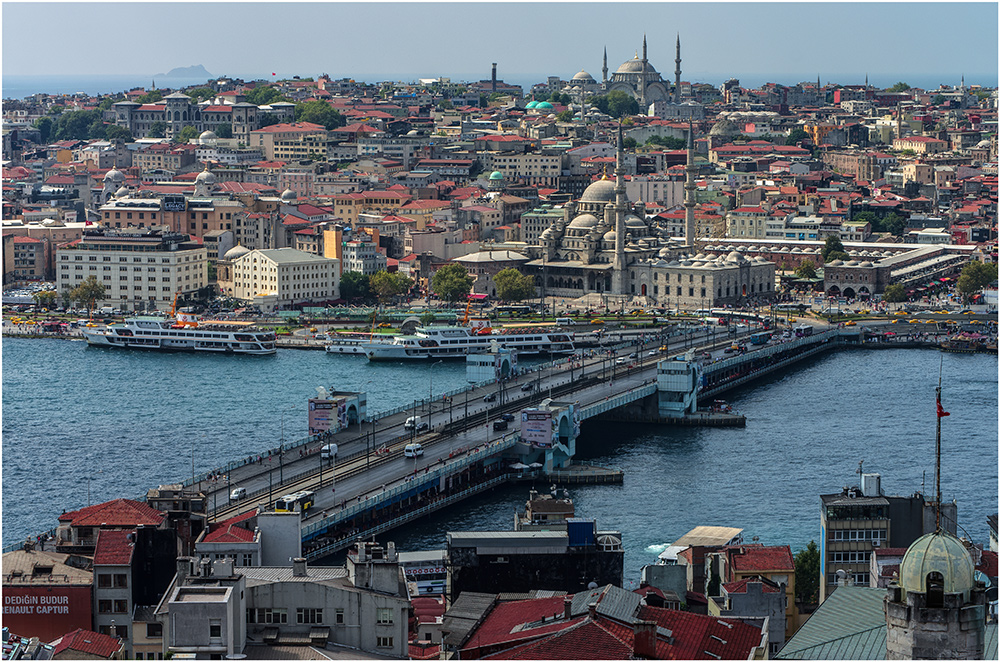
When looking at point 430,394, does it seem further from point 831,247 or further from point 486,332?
point 831,247

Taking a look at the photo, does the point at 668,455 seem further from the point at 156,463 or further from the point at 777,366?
the point at 777,366

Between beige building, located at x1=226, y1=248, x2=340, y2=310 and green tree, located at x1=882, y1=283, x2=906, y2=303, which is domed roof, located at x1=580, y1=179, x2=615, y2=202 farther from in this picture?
green tree, located at x1=882, y1=283, x2=906, y2=303

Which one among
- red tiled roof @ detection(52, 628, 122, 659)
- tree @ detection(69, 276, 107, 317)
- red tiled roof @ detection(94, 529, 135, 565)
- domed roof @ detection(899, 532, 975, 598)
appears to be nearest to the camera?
domed roof @ detection(899, 532, 975, 598)

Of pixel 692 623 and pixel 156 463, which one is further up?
pixel 692 623

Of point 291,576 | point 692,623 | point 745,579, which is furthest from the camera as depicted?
point 745,579

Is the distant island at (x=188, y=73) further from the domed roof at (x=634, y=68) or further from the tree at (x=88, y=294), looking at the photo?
the tree at (x=88, y=294)

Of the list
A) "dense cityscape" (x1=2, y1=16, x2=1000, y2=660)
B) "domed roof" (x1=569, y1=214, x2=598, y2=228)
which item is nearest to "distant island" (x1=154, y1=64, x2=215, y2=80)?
"dense cityscape" (x1=2, y1=16, x2=1000, y2=660)

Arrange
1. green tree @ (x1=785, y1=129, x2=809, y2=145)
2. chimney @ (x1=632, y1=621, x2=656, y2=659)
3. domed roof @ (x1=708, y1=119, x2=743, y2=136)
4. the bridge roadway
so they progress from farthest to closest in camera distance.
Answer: domed roof @ (x1=708, y1=119, x2=743, y2=136), green tree @ (x1=785, y1=129, x2=809, y2=145), the bridge roadway, chimney @ (x1=632, y1=621, x2=656, y2=659)

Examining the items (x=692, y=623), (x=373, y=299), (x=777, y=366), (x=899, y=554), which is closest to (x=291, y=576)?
(x=692, y=623)
